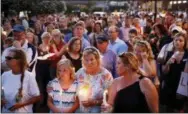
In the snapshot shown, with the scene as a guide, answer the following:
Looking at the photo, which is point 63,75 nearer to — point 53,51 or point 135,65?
point 135,65

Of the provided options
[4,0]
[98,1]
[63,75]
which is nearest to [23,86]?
[63,75]

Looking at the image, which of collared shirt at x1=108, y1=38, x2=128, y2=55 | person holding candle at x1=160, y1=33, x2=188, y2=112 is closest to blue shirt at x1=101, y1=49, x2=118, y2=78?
collared shirt at x1=108, y1=38, x2=128, y2=55

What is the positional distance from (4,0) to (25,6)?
0.78 metres

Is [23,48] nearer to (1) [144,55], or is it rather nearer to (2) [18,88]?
(1) [144,55]

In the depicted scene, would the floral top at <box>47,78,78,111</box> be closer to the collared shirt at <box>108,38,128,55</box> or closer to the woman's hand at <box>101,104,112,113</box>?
the woman's hand at <box>101,104,112,113</box>

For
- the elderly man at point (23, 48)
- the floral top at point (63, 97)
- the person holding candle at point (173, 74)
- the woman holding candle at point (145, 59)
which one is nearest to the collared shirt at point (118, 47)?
the woman holding candle at point (145, 59)

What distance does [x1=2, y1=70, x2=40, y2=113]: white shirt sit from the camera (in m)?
4.95

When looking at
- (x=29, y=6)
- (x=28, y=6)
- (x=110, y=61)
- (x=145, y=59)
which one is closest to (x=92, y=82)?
(x=145, y=59)

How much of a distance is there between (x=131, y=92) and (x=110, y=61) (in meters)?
2.97

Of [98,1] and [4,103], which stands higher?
[4,103]

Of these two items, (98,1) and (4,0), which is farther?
(98,1)

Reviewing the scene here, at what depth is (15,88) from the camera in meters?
4.95

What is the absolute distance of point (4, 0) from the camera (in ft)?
45.9

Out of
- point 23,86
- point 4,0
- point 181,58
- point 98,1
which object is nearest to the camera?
point 23,86
